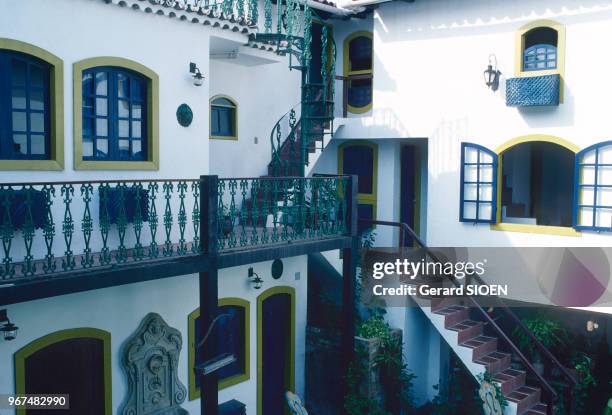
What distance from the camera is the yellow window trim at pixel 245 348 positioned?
10336 mm

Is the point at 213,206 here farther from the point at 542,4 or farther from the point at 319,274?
the point at 542,4

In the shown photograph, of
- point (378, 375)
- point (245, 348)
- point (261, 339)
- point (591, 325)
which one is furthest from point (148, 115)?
point (591, 325)

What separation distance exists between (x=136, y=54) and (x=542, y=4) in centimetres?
768

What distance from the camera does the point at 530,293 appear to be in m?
12.0

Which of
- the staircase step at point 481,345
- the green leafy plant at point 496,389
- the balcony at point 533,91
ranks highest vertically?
the balcony at point 533,91

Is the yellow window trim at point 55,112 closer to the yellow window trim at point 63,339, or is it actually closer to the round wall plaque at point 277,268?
the yellow window trim at point 63,339

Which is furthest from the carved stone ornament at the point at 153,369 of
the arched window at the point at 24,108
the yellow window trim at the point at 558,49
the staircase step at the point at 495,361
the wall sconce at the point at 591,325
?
the yellow window trim at the point at 558,49

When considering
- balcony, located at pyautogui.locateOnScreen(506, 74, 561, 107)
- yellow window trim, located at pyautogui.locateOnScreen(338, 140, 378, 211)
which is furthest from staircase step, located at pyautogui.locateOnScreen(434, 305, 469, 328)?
balcony, located at pyautogui.locateOnScreen(506, 74, 561, 107)

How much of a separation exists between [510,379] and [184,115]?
25.0 feet

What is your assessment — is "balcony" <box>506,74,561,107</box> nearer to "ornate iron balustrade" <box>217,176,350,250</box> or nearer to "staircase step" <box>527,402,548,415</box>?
"ornate iron balustrade" <box>217,176,350,250</box>

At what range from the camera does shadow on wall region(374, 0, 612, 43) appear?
11078mm

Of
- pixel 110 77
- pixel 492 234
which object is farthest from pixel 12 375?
pixel 492 234

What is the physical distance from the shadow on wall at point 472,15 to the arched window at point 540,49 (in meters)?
0.44

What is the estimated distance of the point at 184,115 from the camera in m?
10.1
